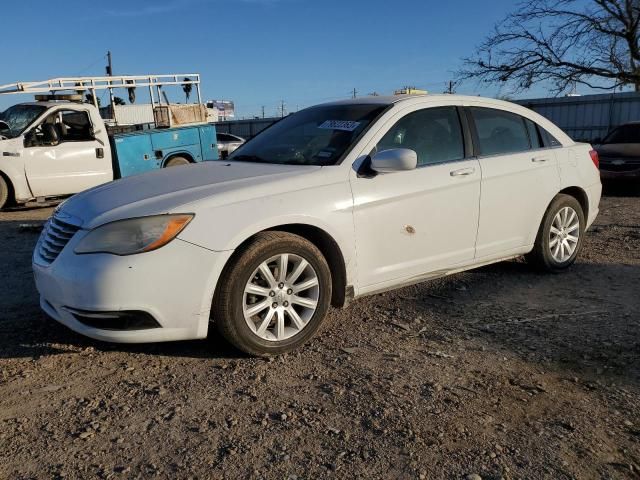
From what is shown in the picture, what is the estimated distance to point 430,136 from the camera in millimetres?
4254

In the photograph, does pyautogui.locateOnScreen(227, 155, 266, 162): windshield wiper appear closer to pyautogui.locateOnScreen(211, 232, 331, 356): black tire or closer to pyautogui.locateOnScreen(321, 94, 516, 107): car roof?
pyautogui.locateOnScreen(321, 94, 516, 107): car roof

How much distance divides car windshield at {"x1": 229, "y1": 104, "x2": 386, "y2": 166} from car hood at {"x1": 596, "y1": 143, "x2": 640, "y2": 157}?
8740 millimetres

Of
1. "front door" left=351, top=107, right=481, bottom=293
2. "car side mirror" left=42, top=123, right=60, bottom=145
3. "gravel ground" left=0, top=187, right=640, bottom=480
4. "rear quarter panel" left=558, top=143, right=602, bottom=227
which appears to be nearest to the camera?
"gravel ground" left=0, top=187, right=640, bottom=480

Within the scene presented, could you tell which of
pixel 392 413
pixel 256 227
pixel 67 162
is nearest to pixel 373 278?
pixel 256 227

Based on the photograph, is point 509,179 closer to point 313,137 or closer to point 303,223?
point 313,137

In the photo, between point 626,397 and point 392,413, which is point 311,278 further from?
point 626,397

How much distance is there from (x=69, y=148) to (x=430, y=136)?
24.2 feet

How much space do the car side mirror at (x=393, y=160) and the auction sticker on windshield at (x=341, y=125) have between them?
0.44m

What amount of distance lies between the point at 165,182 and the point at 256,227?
0.83 meters

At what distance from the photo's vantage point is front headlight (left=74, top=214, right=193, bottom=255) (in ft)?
10.1

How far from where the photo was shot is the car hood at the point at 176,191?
321cm

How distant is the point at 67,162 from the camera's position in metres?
9.56

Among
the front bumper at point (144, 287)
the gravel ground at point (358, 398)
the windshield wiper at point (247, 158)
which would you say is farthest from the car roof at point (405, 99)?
the front bumper at point (144, 287)

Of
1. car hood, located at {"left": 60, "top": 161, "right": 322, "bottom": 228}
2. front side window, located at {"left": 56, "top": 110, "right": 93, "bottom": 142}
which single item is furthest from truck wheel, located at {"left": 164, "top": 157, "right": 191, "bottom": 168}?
car hood, located at {"left": 60, "top": 161, "right": 322, "bottom": 228}
